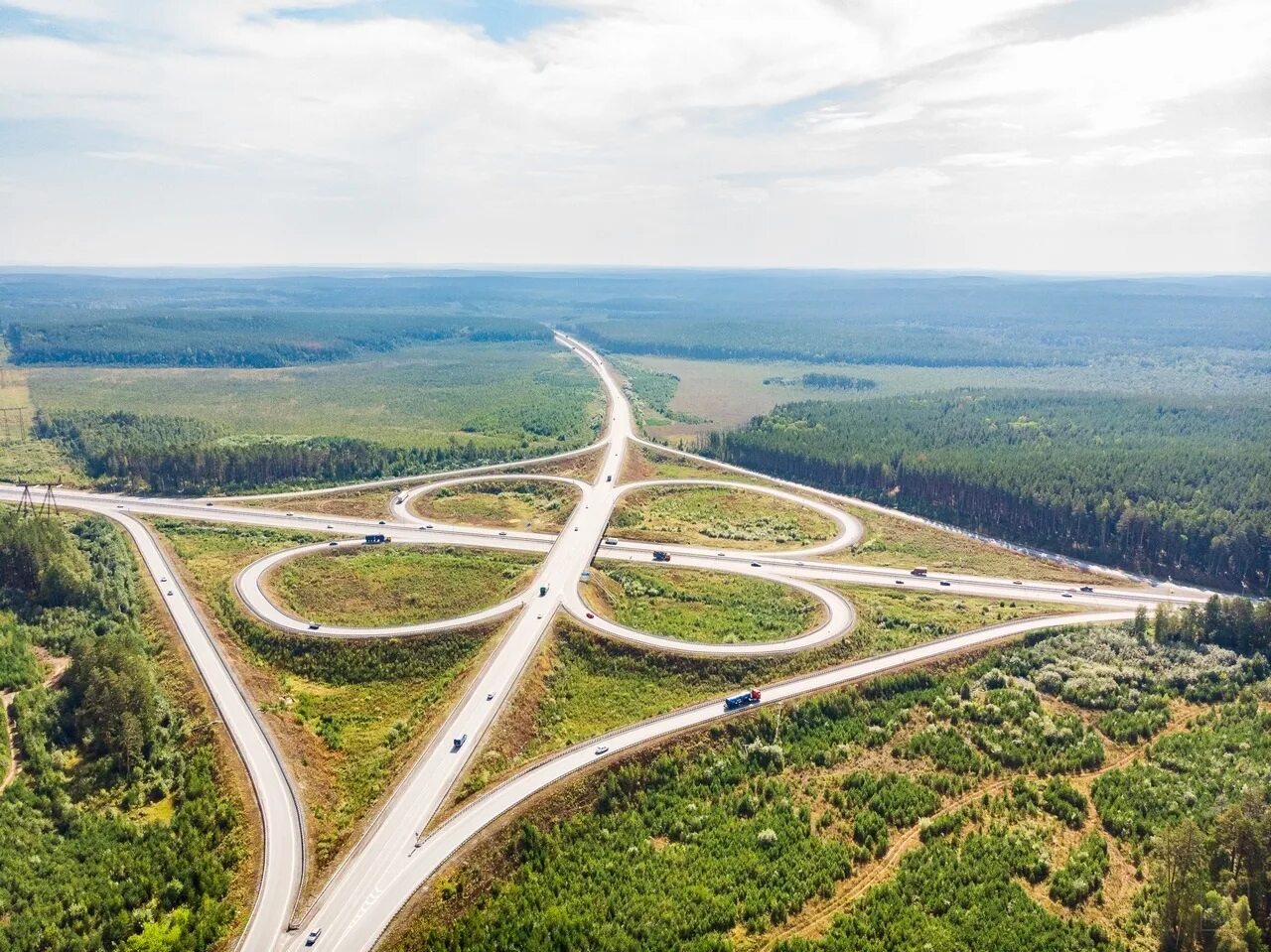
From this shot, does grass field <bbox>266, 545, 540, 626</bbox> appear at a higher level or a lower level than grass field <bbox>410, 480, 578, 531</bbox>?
lower

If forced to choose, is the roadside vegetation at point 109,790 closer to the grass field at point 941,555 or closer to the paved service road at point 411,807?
the paved service road at point 411,807

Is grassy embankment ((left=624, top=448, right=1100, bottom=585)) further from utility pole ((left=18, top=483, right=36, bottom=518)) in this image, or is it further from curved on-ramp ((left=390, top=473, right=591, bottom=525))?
utility pole ((left=18, top=483, right=36, bottom=518))

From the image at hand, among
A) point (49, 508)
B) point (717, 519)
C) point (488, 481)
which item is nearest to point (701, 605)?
point (717, 519)

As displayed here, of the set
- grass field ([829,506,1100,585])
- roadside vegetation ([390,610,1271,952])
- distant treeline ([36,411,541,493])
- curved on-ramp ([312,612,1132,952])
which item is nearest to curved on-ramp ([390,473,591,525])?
distant treeline ([36,411,541,493])

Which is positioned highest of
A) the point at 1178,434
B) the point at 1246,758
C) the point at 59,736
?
Answer: the point at 1178,434

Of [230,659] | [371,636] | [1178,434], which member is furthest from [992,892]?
[1178,434]

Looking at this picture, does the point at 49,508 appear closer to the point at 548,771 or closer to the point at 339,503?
the point at 339,503

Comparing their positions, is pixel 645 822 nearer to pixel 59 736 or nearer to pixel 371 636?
pixel 371 636
